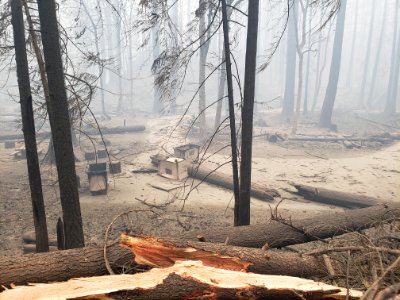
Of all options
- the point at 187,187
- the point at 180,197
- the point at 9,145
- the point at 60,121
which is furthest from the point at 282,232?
the point at 9,145

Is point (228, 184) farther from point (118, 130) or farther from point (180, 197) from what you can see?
point (118, 130)

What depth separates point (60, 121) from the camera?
14.9 ft

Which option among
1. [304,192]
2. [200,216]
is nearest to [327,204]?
[304,192]

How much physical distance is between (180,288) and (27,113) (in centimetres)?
414

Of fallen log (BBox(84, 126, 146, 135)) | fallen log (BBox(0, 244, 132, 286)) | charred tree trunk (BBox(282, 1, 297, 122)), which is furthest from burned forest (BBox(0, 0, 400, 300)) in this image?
charred tree trunk (BBox(282, 1, 297, 122))

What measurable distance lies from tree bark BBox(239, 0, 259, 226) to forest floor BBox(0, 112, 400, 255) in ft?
2.75

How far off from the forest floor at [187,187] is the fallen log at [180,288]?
3.82 ft

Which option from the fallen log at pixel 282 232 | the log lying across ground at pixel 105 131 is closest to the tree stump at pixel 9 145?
the log lying across ground at pixel 105 131

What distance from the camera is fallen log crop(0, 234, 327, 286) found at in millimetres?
3285

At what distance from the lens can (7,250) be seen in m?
6.53

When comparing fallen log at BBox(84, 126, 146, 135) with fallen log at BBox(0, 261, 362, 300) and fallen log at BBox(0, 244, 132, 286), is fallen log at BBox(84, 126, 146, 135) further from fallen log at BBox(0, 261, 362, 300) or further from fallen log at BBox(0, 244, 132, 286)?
fallen log at BBox(0, 261, 362, 300)

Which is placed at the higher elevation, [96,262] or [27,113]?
[27,113]

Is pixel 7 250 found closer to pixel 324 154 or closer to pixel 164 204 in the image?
pixel 164 204

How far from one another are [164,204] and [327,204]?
529cm
